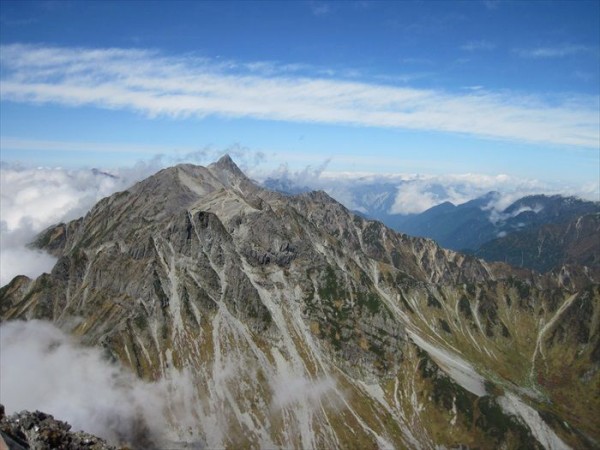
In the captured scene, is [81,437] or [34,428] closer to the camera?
[34,428]

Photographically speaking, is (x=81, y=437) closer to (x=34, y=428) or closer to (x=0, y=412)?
(x=34, y=428)

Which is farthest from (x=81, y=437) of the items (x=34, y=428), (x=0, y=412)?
(x=0, y=412)

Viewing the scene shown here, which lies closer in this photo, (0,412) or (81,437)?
(0,412)

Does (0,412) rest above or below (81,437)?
above
